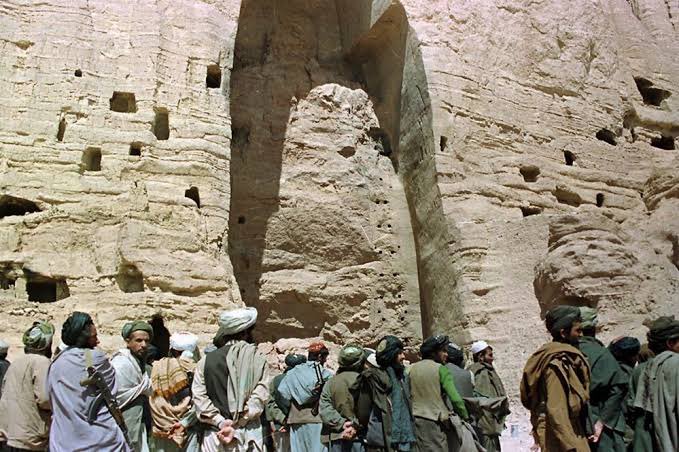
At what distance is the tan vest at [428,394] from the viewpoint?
4789 millimetres

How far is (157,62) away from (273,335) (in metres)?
4.59

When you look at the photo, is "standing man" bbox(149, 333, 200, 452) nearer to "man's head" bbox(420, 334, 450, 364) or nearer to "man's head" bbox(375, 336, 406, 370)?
"man's head" bbox(375, 336, 406, 370)

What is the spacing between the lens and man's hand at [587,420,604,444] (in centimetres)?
393

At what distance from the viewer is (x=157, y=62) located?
1032 cm

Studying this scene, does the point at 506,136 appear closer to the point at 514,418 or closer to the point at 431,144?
the point at 431,144

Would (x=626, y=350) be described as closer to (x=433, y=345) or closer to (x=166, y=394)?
(x=433, y=345)

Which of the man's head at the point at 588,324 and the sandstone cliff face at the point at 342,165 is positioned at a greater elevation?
the sandstone cliff face at the point at 342,165

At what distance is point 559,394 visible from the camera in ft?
12.5

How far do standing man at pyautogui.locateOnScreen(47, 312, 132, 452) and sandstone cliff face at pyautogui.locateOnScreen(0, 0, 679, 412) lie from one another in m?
4.34

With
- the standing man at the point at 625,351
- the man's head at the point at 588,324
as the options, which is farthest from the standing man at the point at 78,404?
the standing man at the point at 625,351

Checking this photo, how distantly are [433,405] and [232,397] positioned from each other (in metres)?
1.42

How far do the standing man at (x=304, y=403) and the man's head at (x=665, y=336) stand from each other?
7.30 feet

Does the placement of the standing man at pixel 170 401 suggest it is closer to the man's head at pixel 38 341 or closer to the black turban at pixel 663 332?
the man's head at pixel 38 341

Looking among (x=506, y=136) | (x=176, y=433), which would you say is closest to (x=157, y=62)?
(x=506, y=136)
